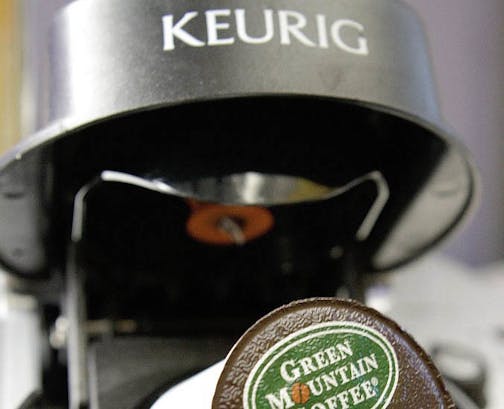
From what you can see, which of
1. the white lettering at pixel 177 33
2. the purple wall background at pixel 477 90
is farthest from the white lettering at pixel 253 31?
the purple wall background at pixel 477 90

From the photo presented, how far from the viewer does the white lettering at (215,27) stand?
48 centimetres

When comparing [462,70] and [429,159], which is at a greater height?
[462,70]

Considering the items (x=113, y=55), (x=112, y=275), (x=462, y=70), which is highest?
(x=462, y=70)

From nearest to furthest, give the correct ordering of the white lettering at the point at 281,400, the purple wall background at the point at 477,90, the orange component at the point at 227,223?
the white lettering at the point at 281,400 → the orange component at the point at 227,223 → the purple wall background at the point at 477,90

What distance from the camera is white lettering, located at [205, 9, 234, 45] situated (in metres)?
0.48

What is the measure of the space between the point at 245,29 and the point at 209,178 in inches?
4.3

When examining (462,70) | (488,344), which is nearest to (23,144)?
(488,344)

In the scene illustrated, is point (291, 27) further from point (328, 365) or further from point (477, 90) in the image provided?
point (477, 90)

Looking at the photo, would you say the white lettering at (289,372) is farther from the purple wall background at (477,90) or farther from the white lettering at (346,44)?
the purple wall background at (477,90)

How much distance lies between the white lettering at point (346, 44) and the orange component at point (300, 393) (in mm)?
218

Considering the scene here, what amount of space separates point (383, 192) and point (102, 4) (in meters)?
0.26

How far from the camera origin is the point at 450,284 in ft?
3.43

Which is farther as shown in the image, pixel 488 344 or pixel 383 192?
pixel 488 344

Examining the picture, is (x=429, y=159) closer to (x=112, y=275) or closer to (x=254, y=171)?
(x=254, y=171)
